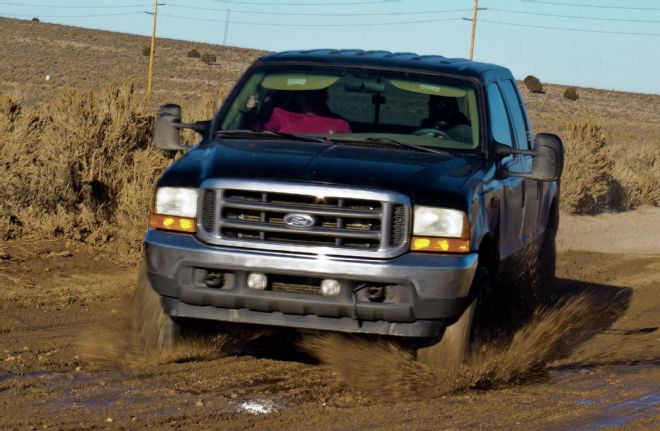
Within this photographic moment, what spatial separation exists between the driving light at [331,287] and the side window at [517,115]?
286cm

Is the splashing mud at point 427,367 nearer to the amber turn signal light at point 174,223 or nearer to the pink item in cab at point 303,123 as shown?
the amber turn signal light at point 174,223

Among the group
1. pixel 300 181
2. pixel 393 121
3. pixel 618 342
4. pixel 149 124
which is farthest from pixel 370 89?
pixel 149 124

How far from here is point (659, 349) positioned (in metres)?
8.07

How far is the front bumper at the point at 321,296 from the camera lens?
600cm

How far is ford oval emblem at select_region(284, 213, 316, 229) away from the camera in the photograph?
6.09 meters

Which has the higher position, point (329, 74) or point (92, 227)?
point (329, 74)

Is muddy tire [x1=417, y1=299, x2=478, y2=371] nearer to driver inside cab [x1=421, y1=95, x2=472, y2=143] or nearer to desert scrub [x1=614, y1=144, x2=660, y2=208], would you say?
driver inside cab [x1=421, y1=95, x2=472, y2=143]

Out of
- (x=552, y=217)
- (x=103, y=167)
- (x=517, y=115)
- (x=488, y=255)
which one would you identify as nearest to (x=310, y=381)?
(x=488, y=255)

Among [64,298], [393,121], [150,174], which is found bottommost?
[64,298]

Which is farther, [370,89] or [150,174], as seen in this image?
[150,174]

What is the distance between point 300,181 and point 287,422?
126 cm

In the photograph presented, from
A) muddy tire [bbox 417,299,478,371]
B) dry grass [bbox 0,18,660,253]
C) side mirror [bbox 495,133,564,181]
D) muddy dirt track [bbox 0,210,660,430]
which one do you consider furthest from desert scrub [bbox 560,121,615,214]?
muddy tire [bbox 417,299,478,371]

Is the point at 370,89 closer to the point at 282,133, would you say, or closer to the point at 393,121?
the point at 393,121

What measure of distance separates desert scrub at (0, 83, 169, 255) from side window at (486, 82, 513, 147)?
4049 millimetres
